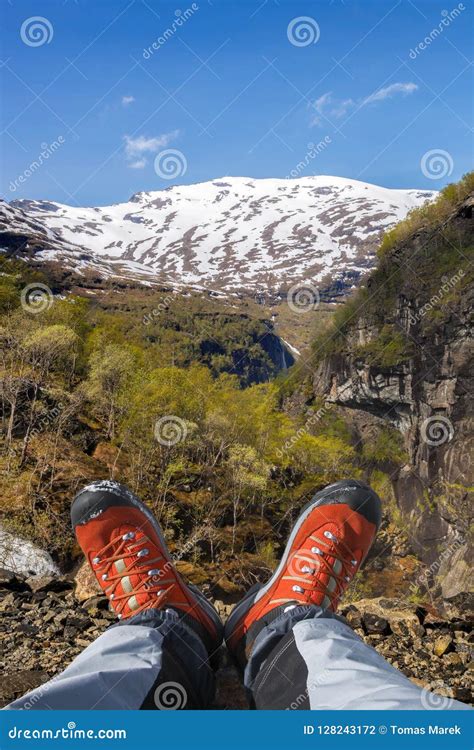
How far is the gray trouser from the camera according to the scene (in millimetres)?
1860

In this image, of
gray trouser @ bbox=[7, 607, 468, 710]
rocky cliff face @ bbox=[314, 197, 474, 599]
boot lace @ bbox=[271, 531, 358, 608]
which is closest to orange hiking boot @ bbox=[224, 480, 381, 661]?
boot lace @ bbox=[271, 531, 358, 608]

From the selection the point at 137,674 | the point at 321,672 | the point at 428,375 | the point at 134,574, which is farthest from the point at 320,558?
the point at 428,375

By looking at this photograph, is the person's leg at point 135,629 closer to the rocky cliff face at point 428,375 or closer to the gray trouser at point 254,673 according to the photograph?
the gray trouser at point 254,673

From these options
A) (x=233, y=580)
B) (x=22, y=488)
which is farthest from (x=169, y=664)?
(x=233, y=580)

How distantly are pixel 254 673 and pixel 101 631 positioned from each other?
4.07ft

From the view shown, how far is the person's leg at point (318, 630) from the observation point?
195cm

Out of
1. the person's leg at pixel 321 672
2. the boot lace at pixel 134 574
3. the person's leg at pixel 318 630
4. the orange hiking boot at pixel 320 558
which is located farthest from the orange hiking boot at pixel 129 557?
the person's leg at pixel 321 672

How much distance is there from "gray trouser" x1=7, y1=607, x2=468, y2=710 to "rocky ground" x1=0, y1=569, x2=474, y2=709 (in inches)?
13.9

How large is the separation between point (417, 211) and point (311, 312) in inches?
6130

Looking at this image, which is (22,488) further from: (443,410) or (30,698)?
(443,410)

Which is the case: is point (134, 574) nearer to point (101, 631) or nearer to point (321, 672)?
point (101, 631)

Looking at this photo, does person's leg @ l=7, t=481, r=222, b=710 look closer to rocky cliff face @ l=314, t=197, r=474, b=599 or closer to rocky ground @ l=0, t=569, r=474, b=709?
rocky ground @ l=0, t=569, r=474, b=709

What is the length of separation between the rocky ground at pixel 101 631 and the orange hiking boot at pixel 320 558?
28 centimetres

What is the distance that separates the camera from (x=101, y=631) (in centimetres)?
321
